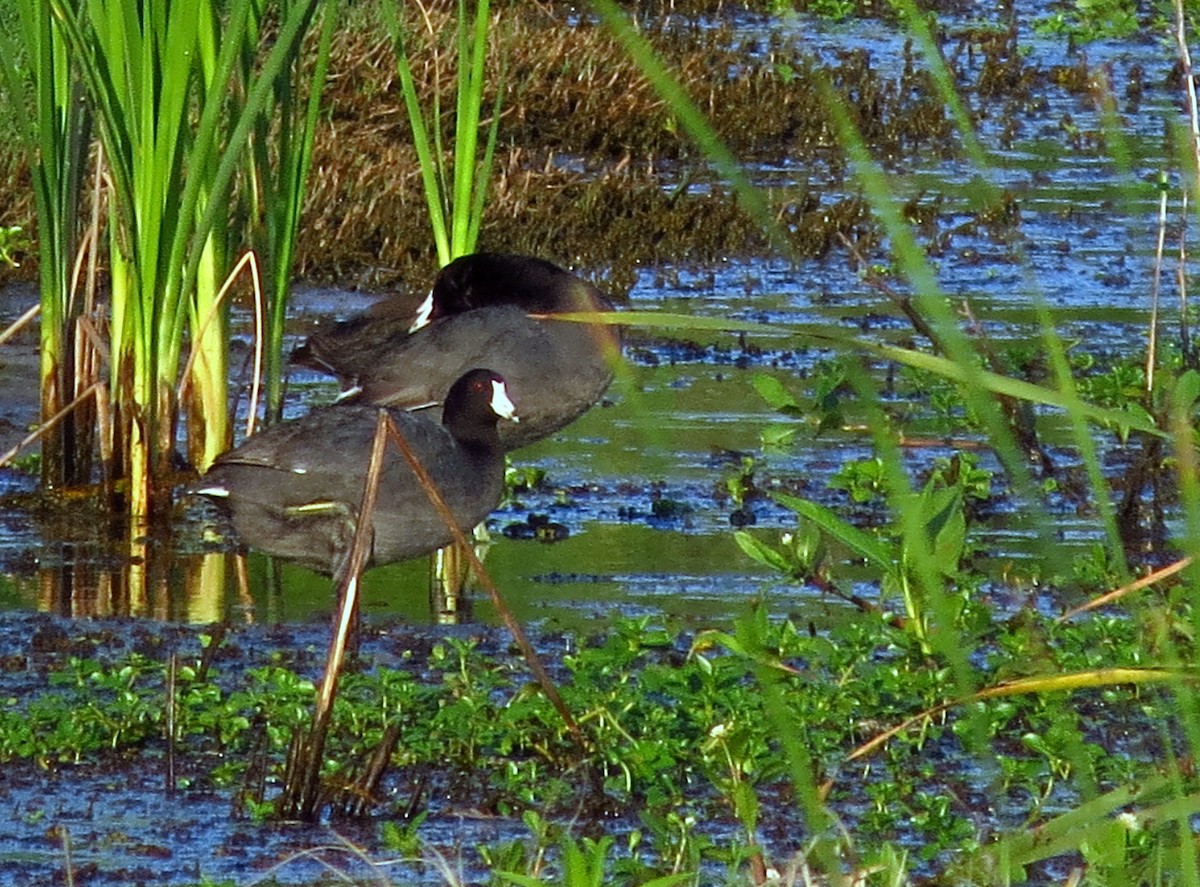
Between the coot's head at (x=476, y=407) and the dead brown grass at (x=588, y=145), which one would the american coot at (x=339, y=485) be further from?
the dead brown grass at (x=588, y=145)

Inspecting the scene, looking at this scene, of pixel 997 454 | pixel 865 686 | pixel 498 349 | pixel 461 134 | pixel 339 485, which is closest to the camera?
pixel 997 454

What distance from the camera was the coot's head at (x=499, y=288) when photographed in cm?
645

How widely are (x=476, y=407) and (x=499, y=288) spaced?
3.14ft

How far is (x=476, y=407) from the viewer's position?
5617 mm

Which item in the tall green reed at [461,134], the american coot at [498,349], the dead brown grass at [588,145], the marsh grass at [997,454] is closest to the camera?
the marsh grass at [997,454]

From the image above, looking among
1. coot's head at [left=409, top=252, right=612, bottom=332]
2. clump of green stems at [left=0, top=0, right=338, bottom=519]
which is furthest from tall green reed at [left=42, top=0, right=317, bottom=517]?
coot's head at [left=409, top=252, right=612, bottom=332]

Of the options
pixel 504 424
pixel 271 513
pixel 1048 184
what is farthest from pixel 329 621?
pixel 1048 184

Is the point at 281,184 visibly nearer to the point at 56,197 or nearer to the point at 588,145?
the point at 56,197

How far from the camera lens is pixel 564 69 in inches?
507

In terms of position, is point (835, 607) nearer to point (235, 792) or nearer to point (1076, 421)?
point (235, 792)

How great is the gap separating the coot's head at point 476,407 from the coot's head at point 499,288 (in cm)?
68

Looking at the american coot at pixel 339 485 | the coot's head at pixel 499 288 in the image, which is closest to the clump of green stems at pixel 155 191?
the coot's head at pixel 499 288

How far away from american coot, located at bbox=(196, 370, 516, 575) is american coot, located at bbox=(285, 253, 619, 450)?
0.57 m

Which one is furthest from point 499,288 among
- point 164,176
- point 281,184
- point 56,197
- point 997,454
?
point 997,454
